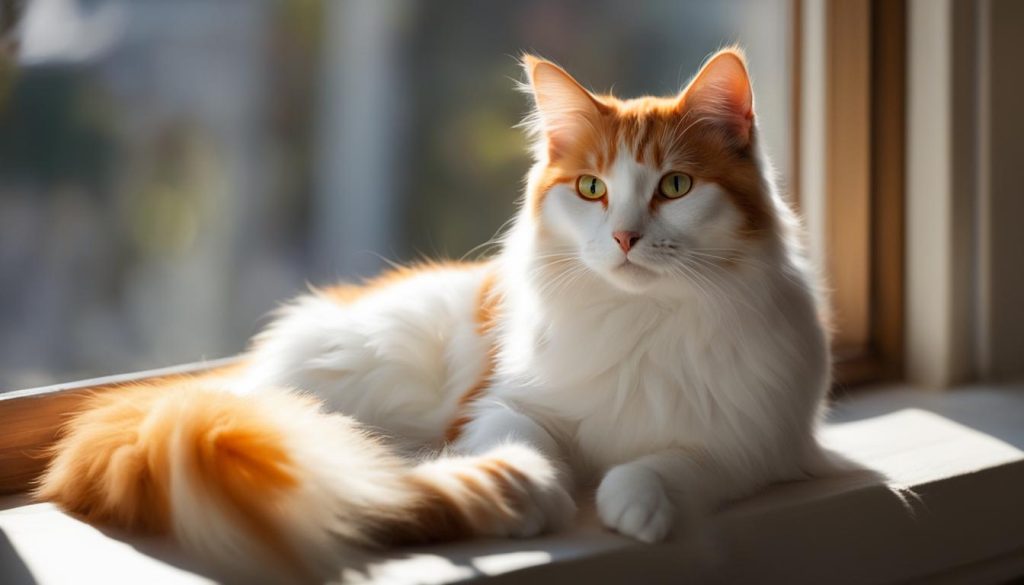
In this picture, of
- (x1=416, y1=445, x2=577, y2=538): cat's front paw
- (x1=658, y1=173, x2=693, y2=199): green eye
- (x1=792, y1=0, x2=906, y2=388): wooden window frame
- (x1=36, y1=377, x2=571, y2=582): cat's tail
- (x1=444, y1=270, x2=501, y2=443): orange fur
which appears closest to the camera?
(x1=36, y1=377, x2=571, y2=582): cat's tail

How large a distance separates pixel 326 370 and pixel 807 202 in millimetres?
1007

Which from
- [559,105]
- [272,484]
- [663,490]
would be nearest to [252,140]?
[559,105]

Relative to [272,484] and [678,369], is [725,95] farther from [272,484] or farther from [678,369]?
[272,484]

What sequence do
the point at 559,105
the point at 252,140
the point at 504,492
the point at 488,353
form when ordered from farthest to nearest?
the point at 252,140
the point at 488,353
the point at 559,105
the point at 504,492

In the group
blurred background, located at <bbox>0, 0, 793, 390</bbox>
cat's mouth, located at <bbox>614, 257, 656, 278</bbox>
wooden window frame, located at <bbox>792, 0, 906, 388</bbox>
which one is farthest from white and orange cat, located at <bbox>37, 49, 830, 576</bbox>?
wooden window frame, located at <bbox>792, 0, 906, 388</bbox>

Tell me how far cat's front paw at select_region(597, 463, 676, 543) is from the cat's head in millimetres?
225

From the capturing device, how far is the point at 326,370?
61.7 inches

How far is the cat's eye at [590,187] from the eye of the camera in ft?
4.55

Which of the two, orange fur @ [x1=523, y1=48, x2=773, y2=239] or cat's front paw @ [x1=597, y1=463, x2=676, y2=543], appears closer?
cat's front paw @ [x1=597, y1=463, x2=676, y2=543]

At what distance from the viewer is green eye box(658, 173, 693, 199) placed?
134 cm

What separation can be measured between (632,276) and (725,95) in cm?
26

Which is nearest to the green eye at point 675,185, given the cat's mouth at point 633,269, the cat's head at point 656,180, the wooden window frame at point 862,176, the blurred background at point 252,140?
the cat's head at point 656,180

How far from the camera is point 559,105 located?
1449mm

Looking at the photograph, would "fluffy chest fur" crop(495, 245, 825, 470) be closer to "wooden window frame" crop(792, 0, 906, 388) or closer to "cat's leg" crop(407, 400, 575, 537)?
"cat's leg" crop(407, 400, 575, 537)
